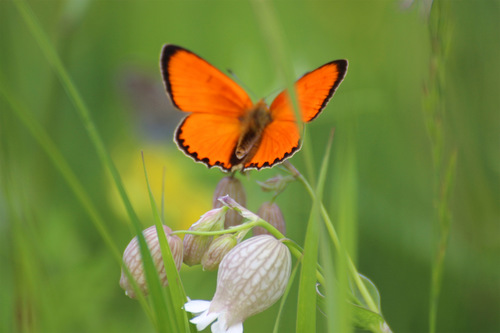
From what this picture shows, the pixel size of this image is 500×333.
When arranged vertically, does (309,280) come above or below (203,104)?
below

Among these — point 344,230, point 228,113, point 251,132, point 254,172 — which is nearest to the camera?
point 344,230

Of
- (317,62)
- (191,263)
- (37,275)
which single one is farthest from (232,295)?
(317,62)

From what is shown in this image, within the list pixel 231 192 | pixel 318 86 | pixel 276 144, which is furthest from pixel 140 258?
pixel 318 86

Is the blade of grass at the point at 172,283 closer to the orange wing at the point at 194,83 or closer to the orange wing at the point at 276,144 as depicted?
the orange wing at the point at 276,144

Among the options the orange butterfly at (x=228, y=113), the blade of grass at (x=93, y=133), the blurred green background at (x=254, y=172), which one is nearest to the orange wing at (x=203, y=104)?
the orange butterfly at (x=228, y=113)

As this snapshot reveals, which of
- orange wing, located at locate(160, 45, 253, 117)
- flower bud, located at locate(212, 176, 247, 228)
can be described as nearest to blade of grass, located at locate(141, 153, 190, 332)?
flower bud, located at locate(212, 176, 247, 228)

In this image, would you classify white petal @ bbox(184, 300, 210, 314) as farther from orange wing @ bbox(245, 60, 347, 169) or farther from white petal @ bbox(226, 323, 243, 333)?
orange wing @ bbox(245, 60, 347, 169)

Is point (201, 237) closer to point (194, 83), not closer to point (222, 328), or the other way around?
point (222, 328)
